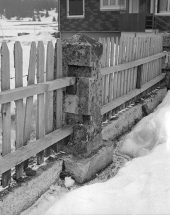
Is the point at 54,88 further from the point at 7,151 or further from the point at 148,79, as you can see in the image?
the point at 148,79

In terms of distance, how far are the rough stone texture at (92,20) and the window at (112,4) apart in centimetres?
22

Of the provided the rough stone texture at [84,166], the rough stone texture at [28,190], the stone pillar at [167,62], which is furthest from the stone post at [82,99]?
the stone pillar at [167,62]

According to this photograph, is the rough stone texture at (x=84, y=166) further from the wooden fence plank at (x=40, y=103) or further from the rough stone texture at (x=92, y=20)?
the rough stone texture at (x=92, y=20)

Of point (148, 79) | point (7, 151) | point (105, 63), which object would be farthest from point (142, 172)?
point (148, 79)

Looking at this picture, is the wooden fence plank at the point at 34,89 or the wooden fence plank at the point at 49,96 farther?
the wooden fence plank at the point at 49,96

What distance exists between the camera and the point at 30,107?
3303 millimetres

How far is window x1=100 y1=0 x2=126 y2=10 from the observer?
765 inches

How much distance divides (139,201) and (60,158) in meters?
1.44

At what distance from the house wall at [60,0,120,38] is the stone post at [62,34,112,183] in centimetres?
1620

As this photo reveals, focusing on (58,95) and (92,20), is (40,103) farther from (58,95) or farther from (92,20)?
(92,20)

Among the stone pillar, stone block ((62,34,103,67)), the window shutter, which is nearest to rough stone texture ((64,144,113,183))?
stone block ((62,34,103,67))

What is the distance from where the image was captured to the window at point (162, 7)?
18.6 metres

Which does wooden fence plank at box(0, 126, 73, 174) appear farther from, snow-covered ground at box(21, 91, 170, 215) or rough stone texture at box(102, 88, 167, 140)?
rough stone texture at box(102, 88, 167, 140)

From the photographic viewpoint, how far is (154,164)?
133 inches
